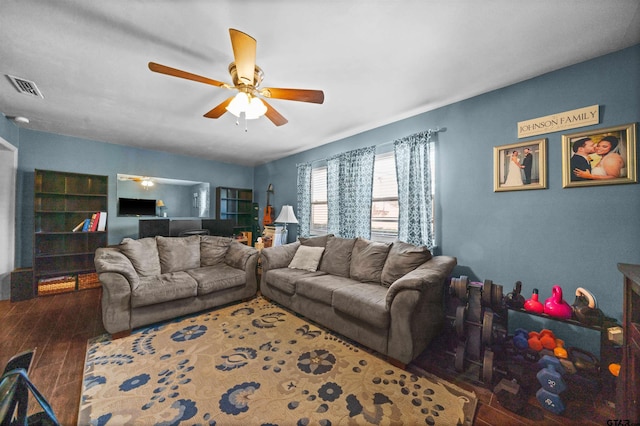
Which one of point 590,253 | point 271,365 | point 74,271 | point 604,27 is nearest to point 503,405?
point 590,253

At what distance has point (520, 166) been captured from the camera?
2.36 m

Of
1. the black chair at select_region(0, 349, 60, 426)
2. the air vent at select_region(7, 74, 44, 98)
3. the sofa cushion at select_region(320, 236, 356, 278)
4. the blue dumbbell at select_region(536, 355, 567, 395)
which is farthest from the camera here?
the sofa cushion at select_region(320, 236, 356, 278)

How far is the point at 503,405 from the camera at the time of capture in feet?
5.30

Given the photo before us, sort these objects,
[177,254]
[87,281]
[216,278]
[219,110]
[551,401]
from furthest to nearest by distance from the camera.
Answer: [87,281], [177,254], [216,278], [219,110], [551,401]

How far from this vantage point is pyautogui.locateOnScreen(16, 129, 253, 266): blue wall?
146 inches

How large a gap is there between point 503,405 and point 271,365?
1718 mm

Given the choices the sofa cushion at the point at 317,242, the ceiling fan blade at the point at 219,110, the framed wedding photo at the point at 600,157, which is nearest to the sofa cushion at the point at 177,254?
the sofa cushion at the point at 317,242

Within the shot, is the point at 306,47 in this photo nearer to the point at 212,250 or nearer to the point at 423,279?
the point at 423,279

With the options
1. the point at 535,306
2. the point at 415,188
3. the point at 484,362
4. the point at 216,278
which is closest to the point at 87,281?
the point at 216,278

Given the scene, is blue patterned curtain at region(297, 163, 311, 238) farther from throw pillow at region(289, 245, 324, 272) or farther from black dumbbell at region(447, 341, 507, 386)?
black dumbbell at region(447, 341, 507, 386)

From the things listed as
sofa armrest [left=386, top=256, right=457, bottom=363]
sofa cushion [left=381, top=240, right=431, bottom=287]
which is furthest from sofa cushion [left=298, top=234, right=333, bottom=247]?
sofa armrest [left=386, top=256, right=457, bottom=363]

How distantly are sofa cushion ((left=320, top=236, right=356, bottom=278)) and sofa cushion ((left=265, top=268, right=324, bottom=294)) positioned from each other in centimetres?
16

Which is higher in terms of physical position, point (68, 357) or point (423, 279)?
point (423, 279)

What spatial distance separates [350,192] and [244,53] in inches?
100
